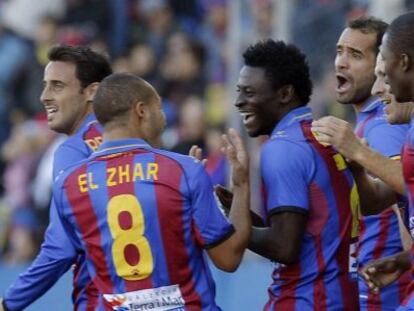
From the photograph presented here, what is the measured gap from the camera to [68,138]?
697 centimetres

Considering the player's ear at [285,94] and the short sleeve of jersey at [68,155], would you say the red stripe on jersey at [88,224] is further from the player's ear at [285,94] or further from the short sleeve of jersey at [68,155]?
the player's ear at [285,94]

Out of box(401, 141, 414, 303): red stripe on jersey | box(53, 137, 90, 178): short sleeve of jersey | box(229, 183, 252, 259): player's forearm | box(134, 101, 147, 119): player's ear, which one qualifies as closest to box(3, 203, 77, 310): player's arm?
box(53, 137, 90, 178): short sleeve of jersey

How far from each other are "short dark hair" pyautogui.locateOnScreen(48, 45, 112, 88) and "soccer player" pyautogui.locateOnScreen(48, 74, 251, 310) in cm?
120

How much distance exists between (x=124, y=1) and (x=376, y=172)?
9.26m

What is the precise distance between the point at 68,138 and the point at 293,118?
129cm

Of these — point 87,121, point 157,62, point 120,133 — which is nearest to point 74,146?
point 87,121

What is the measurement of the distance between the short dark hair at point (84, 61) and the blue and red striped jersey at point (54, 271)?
2.04ft

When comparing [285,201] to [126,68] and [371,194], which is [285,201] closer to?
[371,194]

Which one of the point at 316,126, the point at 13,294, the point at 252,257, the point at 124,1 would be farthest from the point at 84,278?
the point at 124,1

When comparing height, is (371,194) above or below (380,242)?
above

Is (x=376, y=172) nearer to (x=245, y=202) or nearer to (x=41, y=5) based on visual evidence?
(x=245, y=202)

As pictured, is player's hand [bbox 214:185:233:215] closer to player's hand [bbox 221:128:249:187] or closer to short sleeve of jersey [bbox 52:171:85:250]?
player's hand [bbox 221:128:249:187]

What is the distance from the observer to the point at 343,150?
19.4 ft

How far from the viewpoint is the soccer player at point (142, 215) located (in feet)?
19.0
